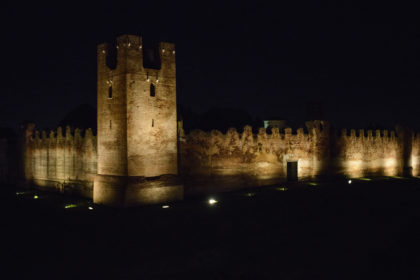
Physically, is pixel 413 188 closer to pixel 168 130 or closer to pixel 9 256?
pixel 168 130

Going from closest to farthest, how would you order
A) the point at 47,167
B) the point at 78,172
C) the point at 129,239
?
the point at 129,239, the point at 78,172, the point at 47,167

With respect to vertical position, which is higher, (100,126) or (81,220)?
(100,126)

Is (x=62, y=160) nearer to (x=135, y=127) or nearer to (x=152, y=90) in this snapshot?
(x=135, y=127)

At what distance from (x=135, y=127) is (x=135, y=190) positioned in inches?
108

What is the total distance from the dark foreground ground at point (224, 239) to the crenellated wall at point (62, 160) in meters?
2.70

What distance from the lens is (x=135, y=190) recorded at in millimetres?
18734

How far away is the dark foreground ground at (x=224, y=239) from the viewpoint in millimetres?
10469

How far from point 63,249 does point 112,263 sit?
2.36 m

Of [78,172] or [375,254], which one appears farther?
[78,172]

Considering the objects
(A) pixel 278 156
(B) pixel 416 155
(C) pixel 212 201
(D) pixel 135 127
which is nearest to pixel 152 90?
(D) pixel 135 127

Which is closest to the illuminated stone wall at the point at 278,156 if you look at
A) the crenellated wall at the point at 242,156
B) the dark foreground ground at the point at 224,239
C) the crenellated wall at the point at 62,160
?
the crenellated wall at the point at 242,156

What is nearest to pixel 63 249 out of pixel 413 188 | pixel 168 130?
pixel 168 130

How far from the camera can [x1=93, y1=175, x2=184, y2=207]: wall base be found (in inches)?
735

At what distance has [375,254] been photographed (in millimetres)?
11383
